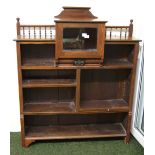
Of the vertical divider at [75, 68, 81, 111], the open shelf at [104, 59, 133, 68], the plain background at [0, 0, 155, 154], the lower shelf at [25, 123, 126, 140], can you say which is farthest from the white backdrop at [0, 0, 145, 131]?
the vertical divider at [75, 68, 81, 111]

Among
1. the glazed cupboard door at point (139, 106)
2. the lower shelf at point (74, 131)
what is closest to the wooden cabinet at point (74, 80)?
the lower shelf at point (74, 131)

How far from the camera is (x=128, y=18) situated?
210cm

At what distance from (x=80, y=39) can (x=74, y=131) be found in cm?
89

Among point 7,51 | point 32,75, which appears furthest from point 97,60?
point 7,51

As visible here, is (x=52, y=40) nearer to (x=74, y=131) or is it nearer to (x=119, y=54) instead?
(x=119, y=54)

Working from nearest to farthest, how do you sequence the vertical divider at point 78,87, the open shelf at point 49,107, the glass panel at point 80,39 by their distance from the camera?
the glass panel at point 80,39 < the vertical divider at point 78,87 < the open shelf at point 49,107

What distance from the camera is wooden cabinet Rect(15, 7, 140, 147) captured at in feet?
6.05

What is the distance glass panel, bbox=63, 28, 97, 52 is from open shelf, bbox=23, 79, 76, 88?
1.03ft

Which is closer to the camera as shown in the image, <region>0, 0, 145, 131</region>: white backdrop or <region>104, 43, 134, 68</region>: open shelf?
<region>0, 0, 145, 131</region>: white backdrop

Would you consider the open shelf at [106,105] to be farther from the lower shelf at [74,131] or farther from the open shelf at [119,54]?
the open shelf at [119,54]

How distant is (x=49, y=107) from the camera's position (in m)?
2.10

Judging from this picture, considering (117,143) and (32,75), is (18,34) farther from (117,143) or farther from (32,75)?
(117,143)

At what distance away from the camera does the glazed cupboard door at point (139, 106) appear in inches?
83.7

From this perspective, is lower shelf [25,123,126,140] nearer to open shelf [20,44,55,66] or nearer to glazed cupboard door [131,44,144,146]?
glazed cupboard door [131,44,144,146]
